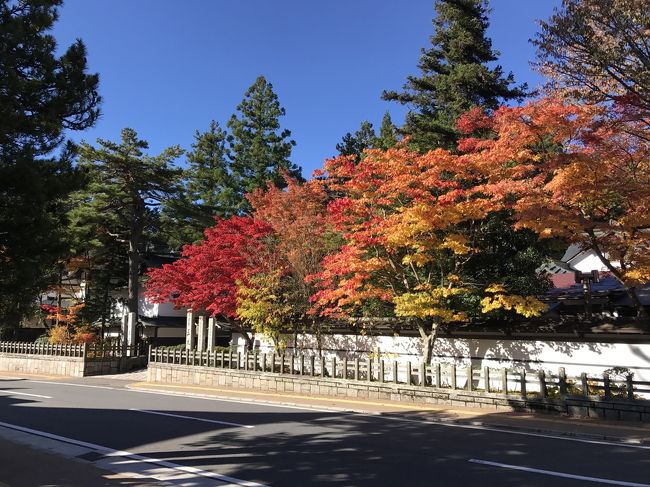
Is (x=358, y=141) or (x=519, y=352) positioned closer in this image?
(x=519, y=352)

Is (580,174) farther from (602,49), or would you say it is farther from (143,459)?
(143,459)

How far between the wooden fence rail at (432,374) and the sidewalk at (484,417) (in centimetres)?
81

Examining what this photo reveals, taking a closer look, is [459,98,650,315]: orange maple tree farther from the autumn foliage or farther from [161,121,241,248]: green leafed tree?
[161,121,241,248]: green leafed tree

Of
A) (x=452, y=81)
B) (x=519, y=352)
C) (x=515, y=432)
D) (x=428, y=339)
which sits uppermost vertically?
(x=452, y=81)

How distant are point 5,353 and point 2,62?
28280 mm

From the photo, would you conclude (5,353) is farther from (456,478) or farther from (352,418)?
(456,478)

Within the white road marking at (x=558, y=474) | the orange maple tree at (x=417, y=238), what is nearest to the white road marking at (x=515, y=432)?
the white road marking at (x=558, y=474)

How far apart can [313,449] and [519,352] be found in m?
10.0

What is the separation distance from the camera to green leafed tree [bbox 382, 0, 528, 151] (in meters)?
24.4

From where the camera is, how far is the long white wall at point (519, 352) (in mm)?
14586

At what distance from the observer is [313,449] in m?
8.84

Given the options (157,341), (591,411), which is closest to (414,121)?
(591,411)

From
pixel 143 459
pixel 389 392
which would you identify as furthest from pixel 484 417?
pixel 143 459

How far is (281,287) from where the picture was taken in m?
19.4
